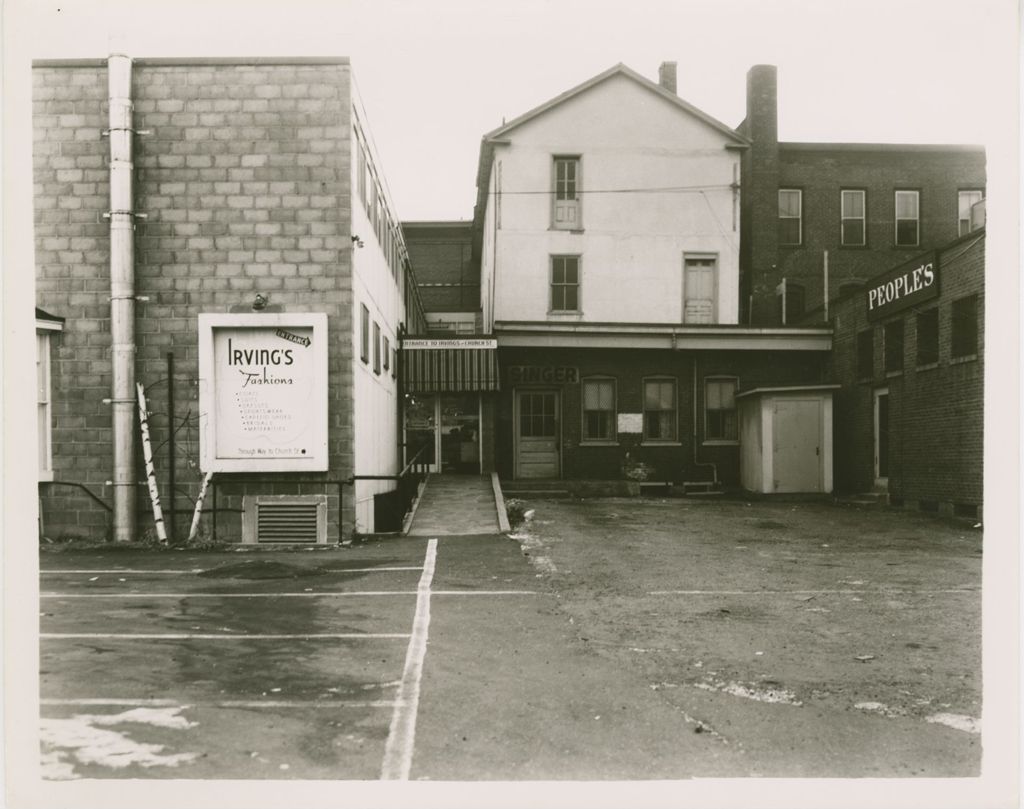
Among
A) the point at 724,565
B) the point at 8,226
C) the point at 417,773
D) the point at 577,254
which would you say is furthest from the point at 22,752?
the point at 577,254

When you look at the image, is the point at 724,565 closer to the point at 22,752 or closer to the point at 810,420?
the point at 22,752

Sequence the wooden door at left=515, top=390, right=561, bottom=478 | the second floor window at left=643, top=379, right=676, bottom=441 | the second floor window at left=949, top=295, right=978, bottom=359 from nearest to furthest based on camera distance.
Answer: the second floor window at left=949, top=295, right=978, bottom=359
the wooden door at left=515, top=390, right=561, bottom=478
the second floor window at left=643, top=379, right=676, bottom=441

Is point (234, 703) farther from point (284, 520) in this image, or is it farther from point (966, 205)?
point (966, 205)

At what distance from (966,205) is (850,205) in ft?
13.4

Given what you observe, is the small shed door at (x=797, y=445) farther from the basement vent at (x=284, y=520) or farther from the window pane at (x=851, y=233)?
the basement vent at (x=284, y=520)

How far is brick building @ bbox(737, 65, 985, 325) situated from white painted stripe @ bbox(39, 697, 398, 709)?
2761cm

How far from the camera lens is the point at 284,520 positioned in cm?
1279

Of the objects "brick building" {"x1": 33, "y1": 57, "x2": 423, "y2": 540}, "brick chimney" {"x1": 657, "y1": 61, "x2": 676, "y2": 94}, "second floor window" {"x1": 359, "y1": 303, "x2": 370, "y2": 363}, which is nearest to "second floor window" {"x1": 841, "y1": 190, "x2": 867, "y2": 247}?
"brick chimney" {"x1": 657, "y1": 61, "x2": 676, "y2": 94}

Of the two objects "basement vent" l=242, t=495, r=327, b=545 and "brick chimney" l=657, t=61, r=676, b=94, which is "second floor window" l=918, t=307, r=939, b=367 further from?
"brick chimney" l=657, t=61, r=676, b=94

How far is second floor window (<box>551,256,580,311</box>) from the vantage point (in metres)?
26.1

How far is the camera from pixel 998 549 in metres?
5.00

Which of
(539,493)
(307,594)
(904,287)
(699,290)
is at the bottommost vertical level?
(539,493)

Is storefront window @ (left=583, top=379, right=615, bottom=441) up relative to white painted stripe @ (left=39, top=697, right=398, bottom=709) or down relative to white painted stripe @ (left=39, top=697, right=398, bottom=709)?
up

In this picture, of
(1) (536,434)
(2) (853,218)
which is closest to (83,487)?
(1) (536,434)
